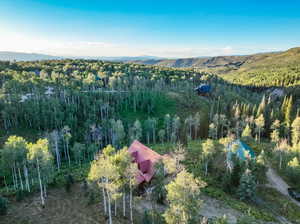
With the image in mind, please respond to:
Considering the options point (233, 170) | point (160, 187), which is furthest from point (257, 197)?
point (160, 187)

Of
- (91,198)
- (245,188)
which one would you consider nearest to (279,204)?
(245,188)

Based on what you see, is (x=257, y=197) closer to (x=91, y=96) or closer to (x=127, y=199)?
(x=127, y=199)

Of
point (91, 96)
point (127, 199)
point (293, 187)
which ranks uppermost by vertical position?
point (91, 96)

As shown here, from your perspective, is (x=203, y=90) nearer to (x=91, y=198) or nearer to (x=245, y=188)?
(x=245, y=188)

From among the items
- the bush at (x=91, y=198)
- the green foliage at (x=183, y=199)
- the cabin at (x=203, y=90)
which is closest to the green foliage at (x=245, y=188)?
the green foliage at (x=183, y=199)

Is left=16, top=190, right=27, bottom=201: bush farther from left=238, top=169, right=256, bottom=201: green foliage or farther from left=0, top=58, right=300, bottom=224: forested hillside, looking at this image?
left=238, top=169, right=256, bottom=201: green foliage

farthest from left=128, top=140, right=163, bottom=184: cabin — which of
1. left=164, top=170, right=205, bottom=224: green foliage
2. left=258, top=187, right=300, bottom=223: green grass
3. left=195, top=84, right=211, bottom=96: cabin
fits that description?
left=195, top=84, right=211, bottom=96: cabin
